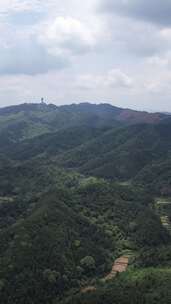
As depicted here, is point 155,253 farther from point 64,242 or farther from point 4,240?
point 4,240

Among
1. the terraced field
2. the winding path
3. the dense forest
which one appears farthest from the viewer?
the terraced field

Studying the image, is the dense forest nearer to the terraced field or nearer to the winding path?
the terraced field

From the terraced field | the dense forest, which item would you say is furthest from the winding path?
the terraced field

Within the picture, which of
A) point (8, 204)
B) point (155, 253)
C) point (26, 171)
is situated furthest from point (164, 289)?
point (26, 171)

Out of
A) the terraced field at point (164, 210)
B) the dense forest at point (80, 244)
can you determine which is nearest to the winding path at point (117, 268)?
the dense forest at point (80, 244)

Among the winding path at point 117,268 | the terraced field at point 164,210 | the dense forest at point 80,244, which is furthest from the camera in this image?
the terraced field at point 164,210

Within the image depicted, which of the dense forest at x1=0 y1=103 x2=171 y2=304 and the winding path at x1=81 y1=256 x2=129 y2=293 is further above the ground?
the dense forest at x1=0 y1=103 x2=171 y2=304

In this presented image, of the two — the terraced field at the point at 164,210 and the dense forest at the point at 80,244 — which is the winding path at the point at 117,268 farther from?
the terraced field at the point at 164,210

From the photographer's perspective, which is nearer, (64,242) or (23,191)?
(64,242)

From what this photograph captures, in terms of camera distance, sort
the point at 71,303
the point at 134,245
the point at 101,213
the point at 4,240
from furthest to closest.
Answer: the point at 101,213
the point at 134,245
the point at 4,240
the point at 71,303

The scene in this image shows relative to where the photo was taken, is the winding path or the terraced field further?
the terraced field

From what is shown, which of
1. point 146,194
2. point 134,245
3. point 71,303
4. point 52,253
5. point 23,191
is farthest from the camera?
point 146,194
